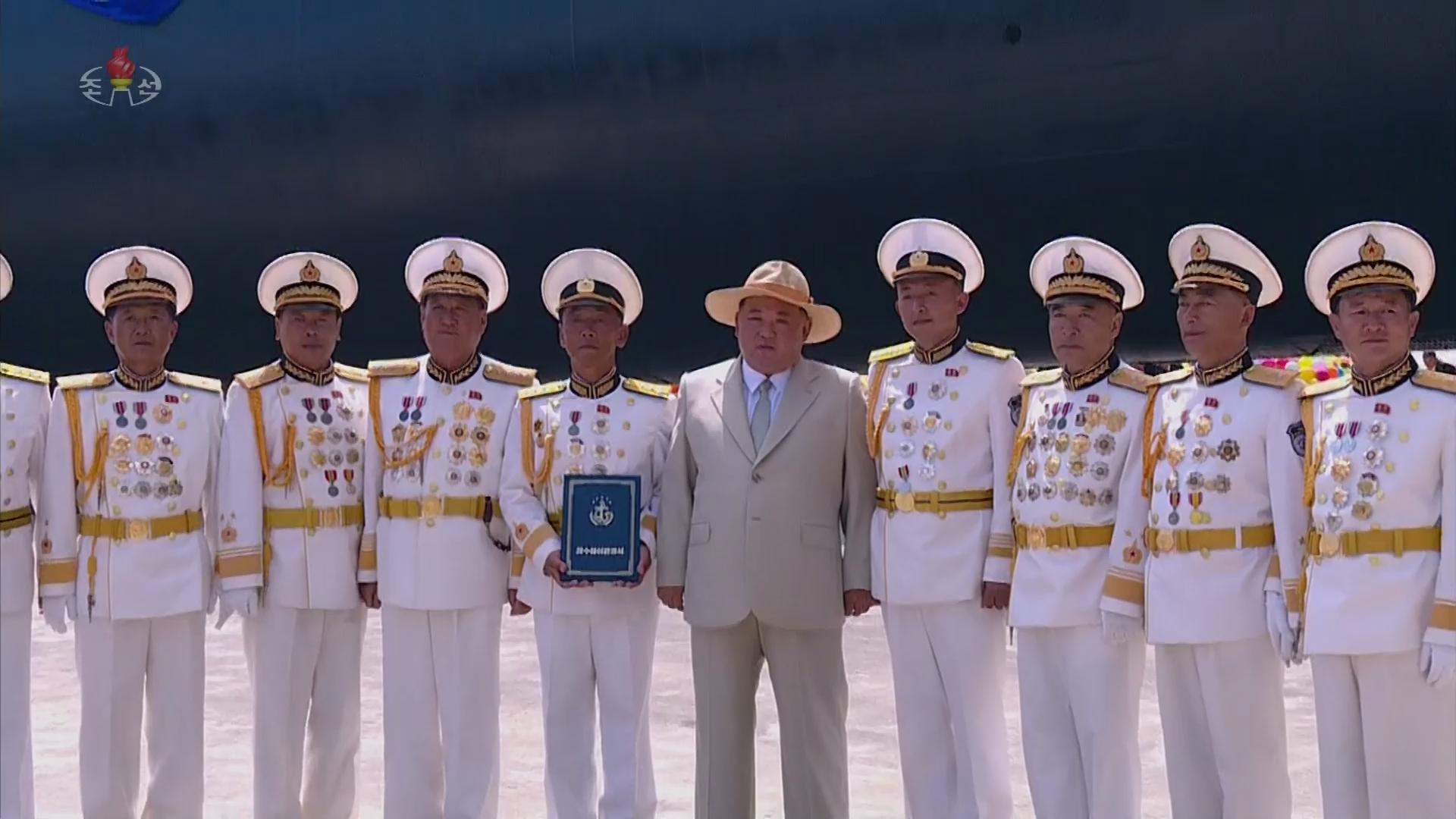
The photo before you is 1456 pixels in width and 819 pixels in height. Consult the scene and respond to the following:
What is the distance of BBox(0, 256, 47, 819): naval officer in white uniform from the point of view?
448 centimetres

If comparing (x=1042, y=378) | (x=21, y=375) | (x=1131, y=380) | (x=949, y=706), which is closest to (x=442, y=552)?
(x=21, y=375)

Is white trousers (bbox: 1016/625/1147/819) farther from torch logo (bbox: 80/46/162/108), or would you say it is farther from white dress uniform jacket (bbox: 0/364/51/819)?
torch logo (bbox: 80/46/162/108)

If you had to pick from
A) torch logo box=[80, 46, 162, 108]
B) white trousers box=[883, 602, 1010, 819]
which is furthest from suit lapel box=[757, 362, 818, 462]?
torch logo box=[80, 46, 162, 108]

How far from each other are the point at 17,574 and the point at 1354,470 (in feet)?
12.3

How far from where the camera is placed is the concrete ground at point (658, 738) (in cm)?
502

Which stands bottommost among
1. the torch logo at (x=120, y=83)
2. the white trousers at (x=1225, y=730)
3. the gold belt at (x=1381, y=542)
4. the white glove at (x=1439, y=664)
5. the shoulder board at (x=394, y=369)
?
the white trousers at (x=1225, y=730)

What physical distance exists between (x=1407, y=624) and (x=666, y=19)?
388 centimetres

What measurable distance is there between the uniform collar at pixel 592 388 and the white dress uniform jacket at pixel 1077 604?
1282mm

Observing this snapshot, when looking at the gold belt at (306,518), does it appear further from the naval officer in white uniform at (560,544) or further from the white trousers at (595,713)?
the white trousers at (595,713)

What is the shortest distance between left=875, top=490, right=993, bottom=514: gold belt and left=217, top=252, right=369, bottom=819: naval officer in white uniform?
1.66m

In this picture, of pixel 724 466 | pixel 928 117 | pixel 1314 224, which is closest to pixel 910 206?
pixel 928 117

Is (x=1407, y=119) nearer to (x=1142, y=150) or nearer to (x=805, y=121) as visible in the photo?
(x=1142, y=150)

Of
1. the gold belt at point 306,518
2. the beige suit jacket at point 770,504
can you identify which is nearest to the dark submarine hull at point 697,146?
the beige suit jacket at point 770,504

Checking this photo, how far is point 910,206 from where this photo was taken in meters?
6.05
